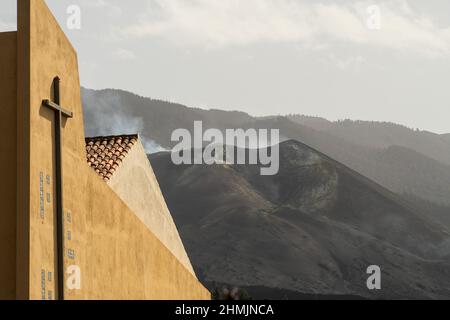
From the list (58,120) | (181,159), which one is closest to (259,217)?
(181,159)

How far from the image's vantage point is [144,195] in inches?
968

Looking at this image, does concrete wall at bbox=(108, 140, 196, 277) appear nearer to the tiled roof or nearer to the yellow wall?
the tiled roof

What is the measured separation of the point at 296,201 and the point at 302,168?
744cm

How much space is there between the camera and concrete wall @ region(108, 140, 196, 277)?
2328 centimetres

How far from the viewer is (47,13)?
16734mm

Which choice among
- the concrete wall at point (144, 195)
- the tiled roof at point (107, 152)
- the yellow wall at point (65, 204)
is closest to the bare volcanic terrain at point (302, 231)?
the concrete wall at point (144, 195)

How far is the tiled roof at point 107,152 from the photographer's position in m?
22.7

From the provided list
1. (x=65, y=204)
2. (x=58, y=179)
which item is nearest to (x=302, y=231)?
(x=65, y=204)

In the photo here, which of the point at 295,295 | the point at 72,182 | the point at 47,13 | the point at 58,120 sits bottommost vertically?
the point at 295,295
